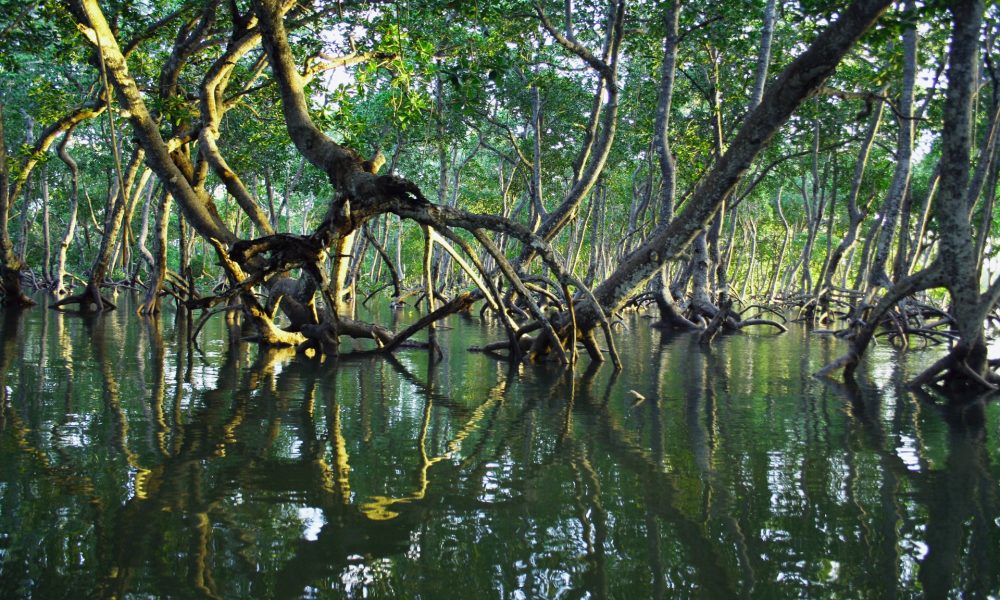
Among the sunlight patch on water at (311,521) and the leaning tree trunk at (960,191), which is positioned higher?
the leaning tree trunk at (960,191)

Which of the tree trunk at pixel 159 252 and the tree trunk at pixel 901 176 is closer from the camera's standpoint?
the tree trunk at pixel 901 176

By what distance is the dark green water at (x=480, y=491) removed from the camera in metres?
3.06

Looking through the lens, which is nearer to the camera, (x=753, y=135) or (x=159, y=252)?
(x=753, y=135)

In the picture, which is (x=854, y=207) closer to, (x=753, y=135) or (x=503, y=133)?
(x=503, y=133)

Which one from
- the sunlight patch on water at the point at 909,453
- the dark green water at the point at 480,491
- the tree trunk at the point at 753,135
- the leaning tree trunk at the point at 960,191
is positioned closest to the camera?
the dark green water at the point at 480,491

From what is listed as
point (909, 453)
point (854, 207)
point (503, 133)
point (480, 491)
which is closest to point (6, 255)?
point (503, 133)

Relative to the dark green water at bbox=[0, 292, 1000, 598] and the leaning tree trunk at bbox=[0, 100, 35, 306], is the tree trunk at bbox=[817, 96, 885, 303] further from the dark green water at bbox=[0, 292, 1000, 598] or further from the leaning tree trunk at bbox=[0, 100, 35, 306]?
the leaning tree trunk at bbox=[0, 100, 35, 306]

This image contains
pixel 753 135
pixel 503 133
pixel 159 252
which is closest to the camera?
pixel 753 135

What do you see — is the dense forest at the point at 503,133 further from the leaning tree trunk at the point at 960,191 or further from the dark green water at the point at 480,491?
the dark green water at the point at 480,491

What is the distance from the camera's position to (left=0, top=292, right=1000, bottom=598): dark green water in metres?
3.06

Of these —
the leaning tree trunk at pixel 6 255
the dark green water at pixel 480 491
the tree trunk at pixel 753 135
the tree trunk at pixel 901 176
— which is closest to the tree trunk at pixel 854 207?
the tree trunk at pixel 901 176

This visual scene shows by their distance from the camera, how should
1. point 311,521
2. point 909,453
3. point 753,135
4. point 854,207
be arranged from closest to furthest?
point 311,521
point 909,453
point 753,135
point 854,207

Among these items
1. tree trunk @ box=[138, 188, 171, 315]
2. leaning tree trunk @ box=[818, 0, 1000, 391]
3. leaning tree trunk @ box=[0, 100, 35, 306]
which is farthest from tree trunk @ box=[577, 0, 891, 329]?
leaning tree trunk @ box=[0, 100, 35, 306]

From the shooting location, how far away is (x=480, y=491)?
4.14 metres
